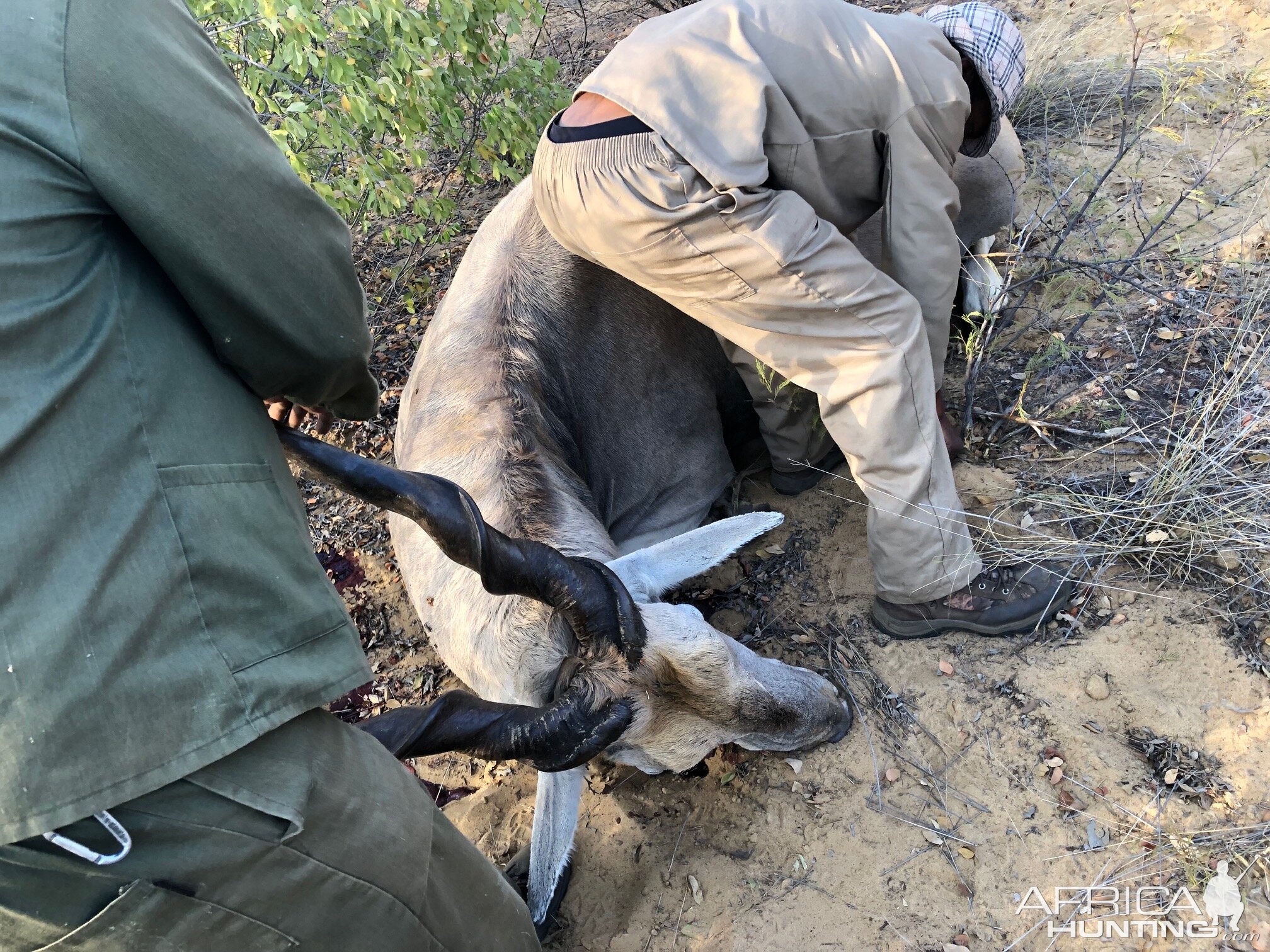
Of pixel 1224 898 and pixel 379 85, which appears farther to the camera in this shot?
pixel 379 85

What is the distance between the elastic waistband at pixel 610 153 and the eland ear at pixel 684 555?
1.28 m

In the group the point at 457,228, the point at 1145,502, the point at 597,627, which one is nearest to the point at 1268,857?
the point at 1145,502

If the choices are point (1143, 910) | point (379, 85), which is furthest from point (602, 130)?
point (1143, 910)

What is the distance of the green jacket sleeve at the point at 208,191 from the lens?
1519mm

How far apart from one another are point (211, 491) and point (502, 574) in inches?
34.4

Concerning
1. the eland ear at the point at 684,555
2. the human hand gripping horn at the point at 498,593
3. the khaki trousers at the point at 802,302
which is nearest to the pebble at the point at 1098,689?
the khaki trousers at the point at 802,302

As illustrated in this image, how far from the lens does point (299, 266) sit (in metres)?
1.81

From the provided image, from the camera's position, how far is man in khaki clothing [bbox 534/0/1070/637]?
9.38ft

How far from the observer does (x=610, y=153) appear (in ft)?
9.68

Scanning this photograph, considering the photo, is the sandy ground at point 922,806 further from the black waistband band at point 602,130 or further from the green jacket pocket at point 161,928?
the black waistband band at point 602,130

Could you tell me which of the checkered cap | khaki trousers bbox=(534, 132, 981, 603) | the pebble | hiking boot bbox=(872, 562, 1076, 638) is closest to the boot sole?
hiking boot bbox=(872, 562, 1076, 638)

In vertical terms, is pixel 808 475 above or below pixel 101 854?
below

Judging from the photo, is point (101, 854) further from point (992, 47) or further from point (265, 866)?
point (992, 47)

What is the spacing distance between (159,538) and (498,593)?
1.02m
